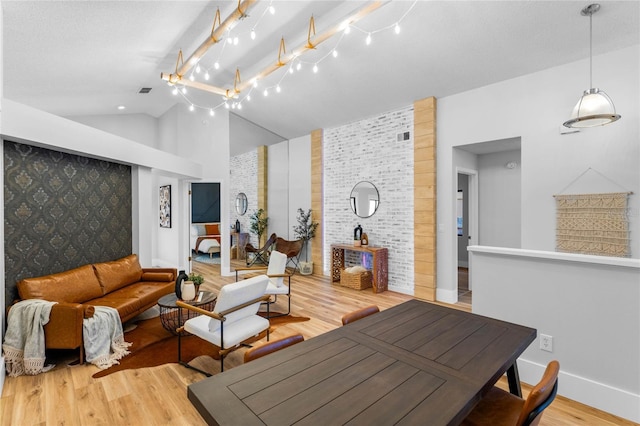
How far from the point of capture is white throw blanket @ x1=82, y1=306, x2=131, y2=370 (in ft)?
9.52

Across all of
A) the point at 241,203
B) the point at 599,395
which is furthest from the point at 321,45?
the point at 241,203

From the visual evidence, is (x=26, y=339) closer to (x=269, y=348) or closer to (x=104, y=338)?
(x=104, y=338)

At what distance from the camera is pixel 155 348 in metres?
3.28

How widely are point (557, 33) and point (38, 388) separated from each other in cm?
602

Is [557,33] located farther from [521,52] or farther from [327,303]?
[327,303]

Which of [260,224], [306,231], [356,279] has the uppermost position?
[260,224]

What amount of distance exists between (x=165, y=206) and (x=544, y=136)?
756 cm

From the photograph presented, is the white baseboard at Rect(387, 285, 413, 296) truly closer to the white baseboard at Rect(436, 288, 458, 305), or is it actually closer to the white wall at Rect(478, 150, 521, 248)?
the white baseboard at Rect(436, 288, 458, 305)

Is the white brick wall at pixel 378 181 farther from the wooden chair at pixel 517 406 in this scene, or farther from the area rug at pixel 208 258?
the wooden chair at pixel 517 406

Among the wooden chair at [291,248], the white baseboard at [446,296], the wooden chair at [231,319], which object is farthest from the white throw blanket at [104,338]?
the white baseboard at [446,296]

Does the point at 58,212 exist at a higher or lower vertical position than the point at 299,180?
lower

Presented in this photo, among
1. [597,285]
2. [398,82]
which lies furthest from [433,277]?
[398,82]

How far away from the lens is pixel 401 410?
111cm

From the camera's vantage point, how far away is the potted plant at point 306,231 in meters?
6.82
